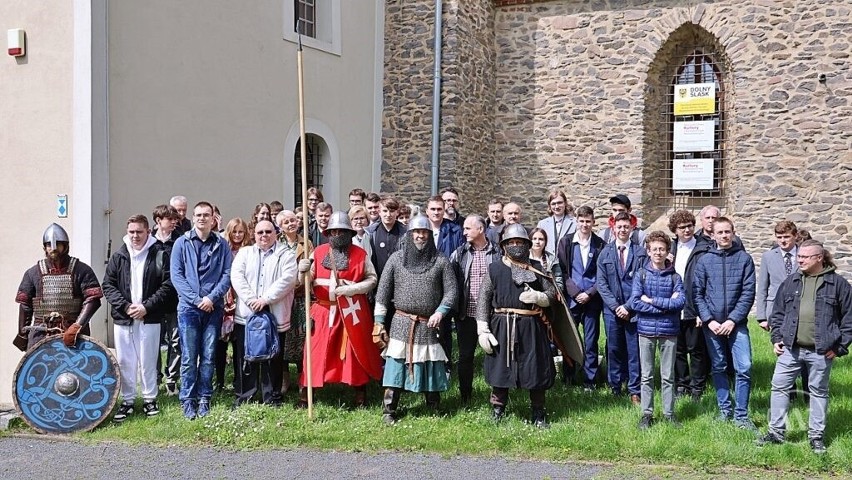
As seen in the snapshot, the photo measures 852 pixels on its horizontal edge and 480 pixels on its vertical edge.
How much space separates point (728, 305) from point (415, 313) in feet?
7.87

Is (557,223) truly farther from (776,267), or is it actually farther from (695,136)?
(695,136)

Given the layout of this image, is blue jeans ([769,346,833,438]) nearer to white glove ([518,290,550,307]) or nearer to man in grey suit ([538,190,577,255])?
white glove ([518,290,550,307])

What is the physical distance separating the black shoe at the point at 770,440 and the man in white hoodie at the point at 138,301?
467 cm

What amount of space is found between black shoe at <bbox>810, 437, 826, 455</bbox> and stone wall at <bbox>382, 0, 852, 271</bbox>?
23.5 ft

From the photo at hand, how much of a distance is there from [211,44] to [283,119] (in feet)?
5.06

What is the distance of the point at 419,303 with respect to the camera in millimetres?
6590

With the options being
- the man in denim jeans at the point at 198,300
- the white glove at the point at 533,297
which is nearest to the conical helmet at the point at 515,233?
the white glove at the point at 533,297

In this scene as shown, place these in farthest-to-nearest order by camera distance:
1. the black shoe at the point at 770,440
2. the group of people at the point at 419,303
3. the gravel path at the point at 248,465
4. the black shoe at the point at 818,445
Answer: the group of people at the point at 419,303 < the black shoe at the point at 770,440 < the black shoe at the point at 818,445 < the gravel path at the point at 248,465

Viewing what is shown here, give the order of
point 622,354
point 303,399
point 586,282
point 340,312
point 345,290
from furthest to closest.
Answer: point 586,282 → point 622,354 → point 303,399 → point 340,312 → point 345,290

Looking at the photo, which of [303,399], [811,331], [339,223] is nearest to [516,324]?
[339,223]

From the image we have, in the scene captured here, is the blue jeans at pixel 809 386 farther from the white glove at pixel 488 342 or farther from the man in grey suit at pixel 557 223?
the man in grey suit at pixel 557 223

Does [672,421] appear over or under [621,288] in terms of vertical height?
under

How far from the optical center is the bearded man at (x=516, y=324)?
21.0 ft

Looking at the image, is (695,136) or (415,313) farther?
(695,136)
